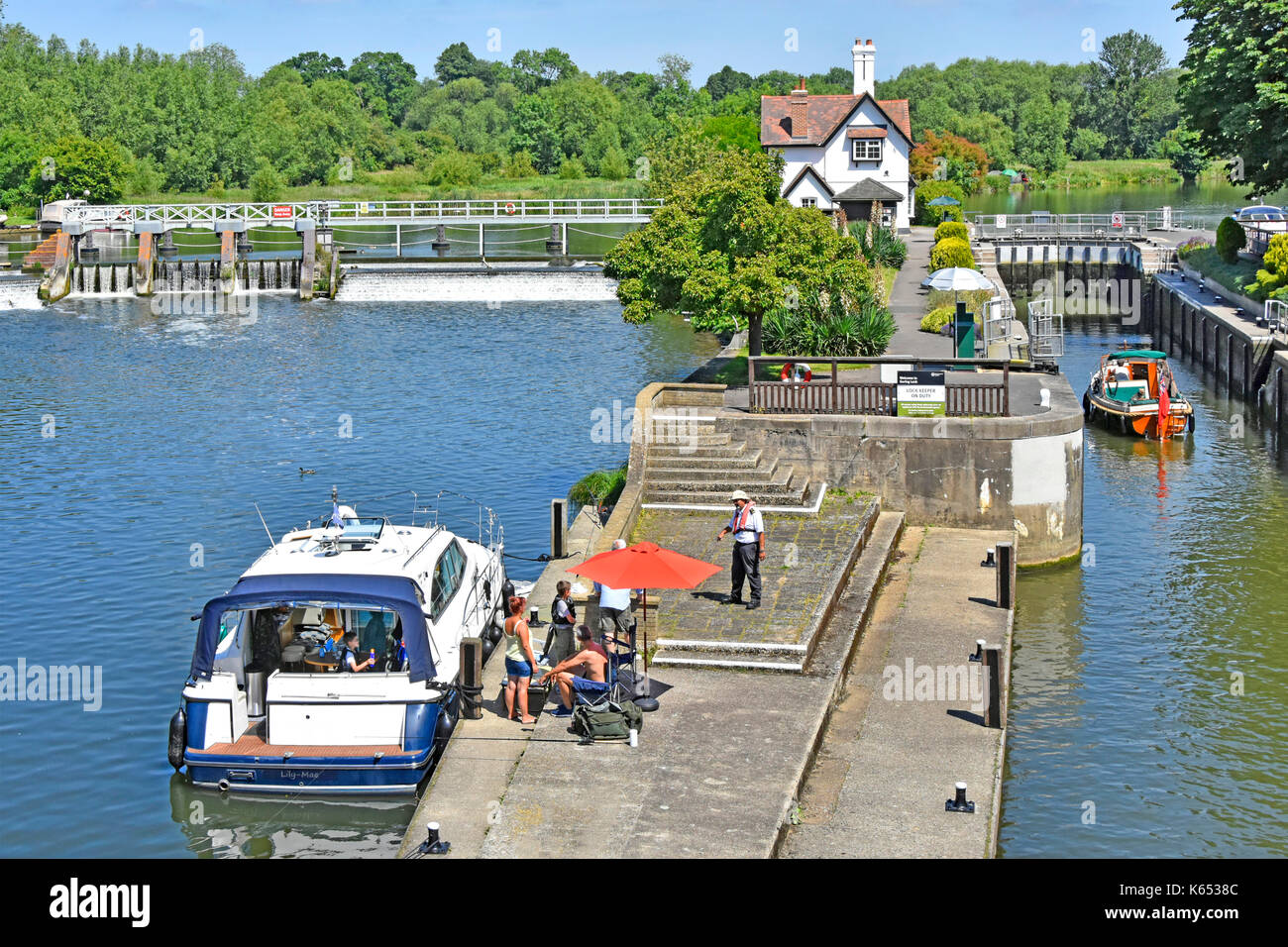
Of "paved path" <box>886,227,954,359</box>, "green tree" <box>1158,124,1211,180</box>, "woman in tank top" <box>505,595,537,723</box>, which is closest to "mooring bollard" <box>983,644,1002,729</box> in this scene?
"woman in tank top" <box>505,595,537,723</box>

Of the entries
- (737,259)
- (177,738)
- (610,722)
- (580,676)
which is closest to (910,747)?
(610,722)

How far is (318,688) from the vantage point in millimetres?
17219

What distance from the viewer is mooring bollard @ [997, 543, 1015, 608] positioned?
72.2 ft

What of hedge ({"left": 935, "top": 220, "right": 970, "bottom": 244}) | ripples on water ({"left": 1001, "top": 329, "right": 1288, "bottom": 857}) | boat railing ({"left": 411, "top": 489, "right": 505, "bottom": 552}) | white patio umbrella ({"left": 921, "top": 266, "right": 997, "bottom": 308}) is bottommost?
ripples on water ({"left": 1001, "top": 329, "right": 1288, "bottom": 857})

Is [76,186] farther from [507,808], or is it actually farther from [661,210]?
[507,808]

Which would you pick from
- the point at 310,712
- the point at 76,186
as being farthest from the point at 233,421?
the point at 76,186

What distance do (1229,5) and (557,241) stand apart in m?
38.5

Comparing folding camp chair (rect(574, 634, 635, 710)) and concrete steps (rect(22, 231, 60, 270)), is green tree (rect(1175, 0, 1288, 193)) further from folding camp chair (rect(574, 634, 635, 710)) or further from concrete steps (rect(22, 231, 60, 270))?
concrete steps (rect(22, 231, 60, 270))

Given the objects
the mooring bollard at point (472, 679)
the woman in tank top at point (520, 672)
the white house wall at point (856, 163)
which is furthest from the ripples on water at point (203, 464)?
the white house wall at point (856, 163)

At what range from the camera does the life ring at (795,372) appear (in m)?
28.5

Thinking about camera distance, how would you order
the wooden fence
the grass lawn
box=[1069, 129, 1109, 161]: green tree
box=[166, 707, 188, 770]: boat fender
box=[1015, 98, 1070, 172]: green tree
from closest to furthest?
A: box=[166, 707, 188, 770]: boat fender
the wooden fence
the grass lawn
box=[1015, 98, 1070, 172]: green tree
box=[1069, 129, 1109, 161]: green tree

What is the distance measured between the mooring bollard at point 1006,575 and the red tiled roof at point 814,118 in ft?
220

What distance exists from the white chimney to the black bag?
75357 millimetres

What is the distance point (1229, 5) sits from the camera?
4647cm
